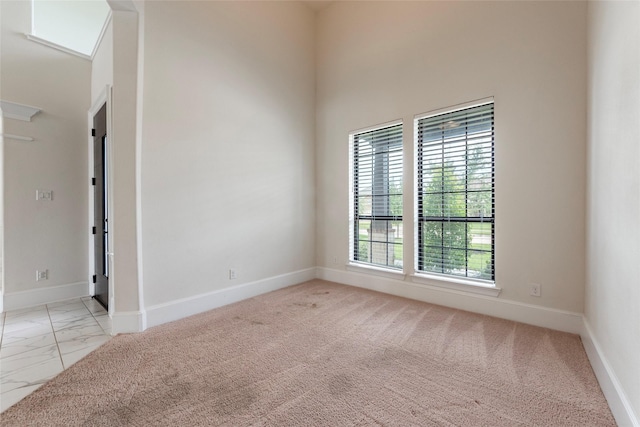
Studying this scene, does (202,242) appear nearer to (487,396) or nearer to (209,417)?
(209,417)

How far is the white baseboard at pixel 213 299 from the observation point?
277cm

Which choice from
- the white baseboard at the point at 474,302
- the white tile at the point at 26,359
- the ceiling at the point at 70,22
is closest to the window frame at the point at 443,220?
the white baseboard at the point at 474,302

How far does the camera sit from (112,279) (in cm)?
258

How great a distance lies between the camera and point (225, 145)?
10.9ft

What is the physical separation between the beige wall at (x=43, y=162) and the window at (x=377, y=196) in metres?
3.90

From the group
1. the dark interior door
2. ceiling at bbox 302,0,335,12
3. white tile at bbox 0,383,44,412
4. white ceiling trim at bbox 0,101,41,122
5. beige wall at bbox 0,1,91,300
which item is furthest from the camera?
ceiling at bbox 302,0,335,12

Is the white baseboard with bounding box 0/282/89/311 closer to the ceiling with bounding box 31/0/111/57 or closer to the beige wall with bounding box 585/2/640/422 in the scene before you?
the ceiling with bounding box 31/0/111/57

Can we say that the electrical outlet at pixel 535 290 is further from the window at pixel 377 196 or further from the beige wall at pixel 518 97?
the window at pixel 377 196

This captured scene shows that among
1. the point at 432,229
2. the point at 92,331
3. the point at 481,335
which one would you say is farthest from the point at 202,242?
the point at 481,335

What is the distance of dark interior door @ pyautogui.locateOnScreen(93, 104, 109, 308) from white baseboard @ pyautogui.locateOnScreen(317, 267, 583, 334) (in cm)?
319

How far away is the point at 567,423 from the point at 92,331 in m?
3.79

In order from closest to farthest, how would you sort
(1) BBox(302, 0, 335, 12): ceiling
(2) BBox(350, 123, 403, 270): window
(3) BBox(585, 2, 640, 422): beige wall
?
(3) BBox(585, 2, 640, 422): beige wall
(2) BBox(350, 123, 403, 270): window
(1) BBox(302, 0, 335, 12): ceiling

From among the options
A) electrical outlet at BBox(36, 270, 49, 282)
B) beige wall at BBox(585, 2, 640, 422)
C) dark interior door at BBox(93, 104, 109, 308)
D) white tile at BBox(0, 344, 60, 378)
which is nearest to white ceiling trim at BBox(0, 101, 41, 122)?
dark interior door at BBox(93, 104, 109, 308)

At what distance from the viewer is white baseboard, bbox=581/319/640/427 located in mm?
1336
